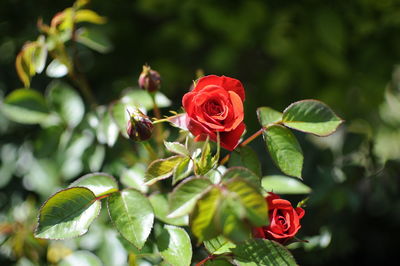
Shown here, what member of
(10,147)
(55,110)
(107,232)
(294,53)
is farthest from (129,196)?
(294,53)

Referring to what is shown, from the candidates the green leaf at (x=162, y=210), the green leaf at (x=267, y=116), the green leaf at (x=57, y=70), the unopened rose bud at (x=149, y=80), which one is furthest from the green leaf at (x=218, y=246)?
the green leaf at (x=57, y=70)

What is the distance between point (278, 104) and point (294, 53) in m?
0.25

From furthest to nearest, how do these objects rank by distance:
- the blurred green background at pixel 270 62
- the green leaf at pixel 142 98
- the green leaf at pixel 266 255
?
the blurred green background at pixel 270 62 < the green leaf at pixel 142 98 < the green leaf at pixel 266 255

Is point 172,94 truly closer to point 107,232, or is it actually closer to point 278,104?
point 278,104

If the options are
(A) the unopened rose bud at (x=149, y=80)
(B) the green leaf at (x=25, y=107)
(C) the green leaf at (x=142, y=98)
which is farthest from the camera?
(B) the green leaf at (x=25, y=107)

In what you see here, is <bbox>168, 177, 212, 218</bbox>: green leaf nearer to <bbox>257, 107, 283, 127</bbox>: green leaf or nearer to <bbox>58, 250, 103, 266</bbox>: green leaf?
<bbox>257, 107, 283, 127</bbox>: green leaf

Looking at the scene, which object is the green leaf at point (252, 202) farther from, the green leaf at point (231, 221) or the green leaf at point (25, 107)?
the green leaf at point (25, 107)

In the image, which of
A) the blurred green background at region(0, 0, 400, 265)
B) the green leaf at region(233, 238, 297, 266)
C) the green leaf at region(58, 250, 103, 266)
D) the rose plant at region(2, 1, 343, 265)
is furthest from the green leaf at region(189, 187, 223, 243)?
the blurred green background at region(0, 0, 400, 265)

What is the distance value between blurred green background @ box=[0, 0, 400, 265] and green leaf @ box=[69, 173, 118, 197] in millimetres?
637

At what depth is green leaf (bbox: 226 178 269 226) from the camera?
53 centimetres

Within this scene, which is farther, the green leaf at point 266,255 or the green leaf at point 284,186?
the green leaf at point 284,186

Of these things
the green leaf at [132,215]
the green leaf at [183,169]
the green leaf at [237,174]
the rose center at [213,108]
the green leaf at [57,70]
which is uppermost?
the rose center at [213,108]

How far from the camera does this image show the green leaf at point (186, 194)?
1.84 feet

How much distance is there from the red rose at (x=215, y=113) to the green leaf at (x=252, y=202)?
0.13 metres
